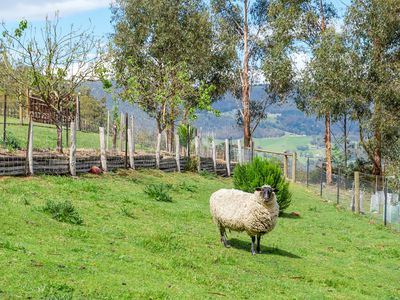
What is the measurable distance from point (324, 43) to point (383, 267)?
33.5m

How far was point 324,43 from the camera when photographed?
1940 inches

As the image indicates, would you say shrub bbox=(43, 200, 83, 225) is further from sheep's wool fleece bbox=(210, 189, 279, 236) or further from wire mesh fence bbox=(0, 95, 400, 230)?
wire mesh fence bbox=(0, 95, 400, 230)

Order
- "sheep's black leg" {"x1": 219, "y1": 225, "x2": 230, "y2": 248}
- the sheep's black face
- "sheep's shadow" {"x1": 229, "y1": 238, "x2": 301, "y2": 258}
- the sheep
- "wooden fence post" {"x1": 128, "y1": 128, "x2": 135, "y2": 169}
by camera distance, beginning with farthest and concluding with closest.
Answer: "wooden fence post" {"x1": 128, "y1": 128, "x2": 135, "y2": 169} < "sheep's shadow" {"x1": 229, "y1": 238, "x2": 301, "y2": 258} < "sheep's black leg" {"x1": 219, "y1": 225, "x2": 230, "y2": 248} < the sheep < the sheep's black face

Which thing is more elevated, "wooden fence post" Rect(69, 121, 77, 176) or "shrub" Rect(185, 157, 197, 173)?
"wooden fence post" Rect(69, 121, 77, 176)

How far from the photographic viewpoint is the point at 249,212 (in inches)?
639

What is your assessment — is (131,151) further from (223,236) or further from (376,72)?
(376,72)

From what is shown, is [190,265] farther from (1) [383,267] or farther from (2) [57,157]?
(2) [57,157]

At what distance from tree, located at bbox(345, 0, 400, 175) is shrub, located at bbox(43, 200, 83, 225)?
109 ft

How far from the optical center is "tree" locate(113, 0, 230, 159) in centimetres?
5872

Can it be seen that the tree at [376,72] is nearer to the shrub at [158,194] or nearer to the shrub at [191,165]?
the shrub at [191,165]

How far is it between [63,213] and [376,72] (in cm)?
3595

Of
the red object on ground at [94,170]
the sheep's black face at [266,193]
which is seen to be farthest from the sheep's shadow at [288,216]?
the sheep's black face at [266,193]

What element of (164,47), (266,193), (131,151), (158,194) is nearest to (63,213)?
(266,193)

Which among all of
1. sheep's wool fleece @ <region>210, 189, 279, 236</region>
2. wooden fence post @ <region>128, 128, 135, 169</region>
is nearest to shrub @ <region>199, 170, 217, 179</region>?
wooden fence post @ <region>128, 128, 135, 169</region>
